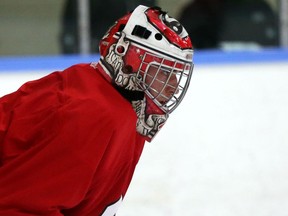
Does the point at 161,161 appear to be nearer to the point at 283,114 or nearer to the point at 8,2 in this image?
the point at 283,114

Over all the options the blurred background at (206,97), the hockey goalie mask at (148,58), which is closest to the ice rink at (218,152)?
the blurred background at (206,97)

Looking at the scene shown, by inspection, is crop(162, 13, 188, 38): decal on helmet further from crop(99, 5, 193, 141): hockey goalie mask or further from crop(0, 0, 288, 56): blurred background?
crop(0, 0, 288, 56): blurred background

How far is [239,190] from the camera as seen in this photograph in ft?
8.90

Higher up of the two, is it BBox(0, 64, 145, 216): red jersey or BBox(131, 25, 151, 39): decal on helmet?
BBox(131, 25, 151, 39): decal on helmet

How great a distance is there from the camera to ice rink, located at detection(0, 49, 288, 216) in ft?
Answer: 8.74

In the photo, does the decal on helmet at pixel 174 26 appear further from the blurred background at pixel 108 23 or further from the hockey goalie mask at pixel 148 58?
the blurred background at pixel 108 23

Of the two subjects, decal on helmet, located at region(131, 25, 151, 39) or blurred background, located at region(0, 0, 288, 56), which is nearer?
decal on helmet, located at region(131, 25, 151, 39)

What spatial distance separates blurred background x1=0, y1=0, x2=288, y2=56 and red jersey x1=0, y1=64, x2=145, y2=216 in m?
1.41

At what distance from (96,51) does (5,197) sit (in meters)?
1.64

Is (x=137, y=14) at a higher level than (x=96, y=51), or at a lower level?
higher

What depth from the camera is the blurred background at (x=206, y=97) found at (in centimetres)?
268

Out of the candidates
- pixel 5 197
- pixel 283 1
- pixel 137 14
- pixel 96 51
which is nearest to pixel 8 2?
pixel 96 51

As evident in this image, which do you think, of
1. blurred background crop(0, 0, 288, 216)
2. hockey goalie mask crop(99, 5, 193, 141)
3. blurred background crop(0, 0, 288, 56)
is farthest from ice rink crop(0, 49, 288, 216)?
hockey goalie mask crop(99, 5, 193, 141)

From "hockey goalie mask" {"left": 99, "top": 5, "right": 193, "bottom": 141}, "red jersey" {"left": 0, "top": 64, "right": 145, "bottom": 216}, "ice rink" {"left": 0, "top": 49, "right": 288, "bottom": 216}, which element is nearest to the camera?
"red jersey" {"left": 0, "top": 64, "right": 145, "bottom": 216}
